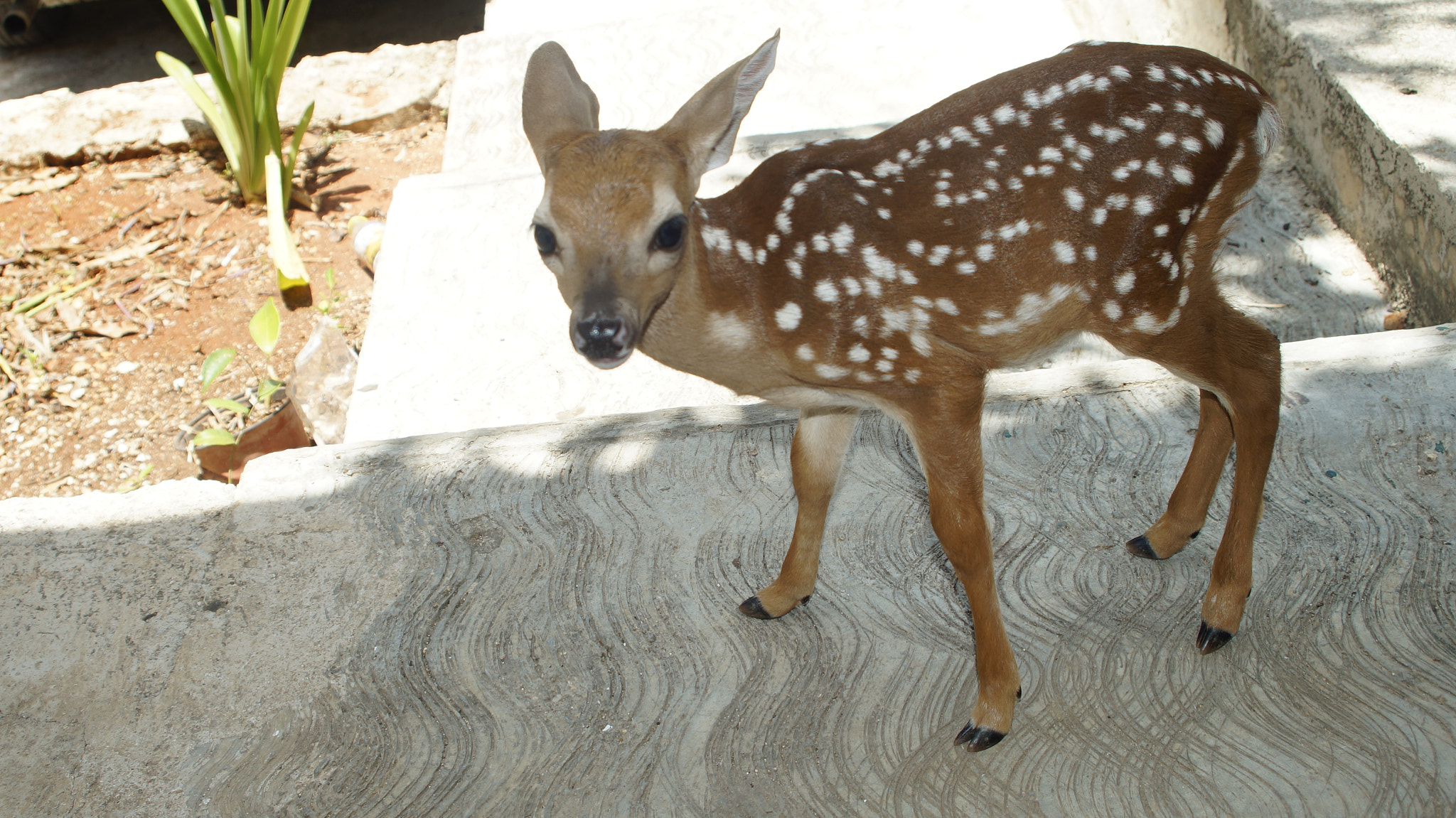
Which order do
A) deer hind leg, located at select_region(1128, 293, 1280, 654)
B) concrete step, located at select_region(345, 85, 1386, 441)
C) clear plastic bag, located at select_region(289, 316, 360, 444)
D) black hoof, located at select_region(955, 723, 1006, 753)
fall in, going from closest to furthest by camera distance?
black hoof, located at select_region(955, 723, 1006, 753) < deer hind leg, located at select_region(1128, 293, 1280, 654) < concrete step, located at select_region(345, 85, 1386, 441) < clear plastic bag, located at select_region(289, 316, 360, 444)

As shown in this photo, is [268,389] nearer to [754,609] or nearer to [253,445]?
[253,445]

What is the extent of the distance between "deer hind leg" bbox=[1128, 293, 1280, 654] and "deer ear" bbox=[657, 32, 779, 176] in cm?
117

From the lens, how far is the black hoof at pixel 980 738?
258cm

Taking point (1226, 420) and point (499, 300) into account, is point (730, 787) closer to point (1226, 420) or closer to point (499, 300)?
point (1226, 420)

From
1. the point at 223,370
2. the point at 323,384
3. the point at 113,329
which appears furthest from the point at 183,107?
the point at 323,384

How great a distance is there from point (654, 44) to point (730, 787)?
5.13 m

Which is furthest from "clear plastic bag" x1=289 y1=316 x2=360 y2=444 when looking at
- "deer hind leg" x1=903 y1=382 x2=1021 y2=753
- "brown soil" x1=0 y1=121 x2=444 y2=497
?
"deer hind leg" x1=903 y1=382 x2=1021 y2=753

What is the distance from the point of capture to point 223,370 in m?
4.54

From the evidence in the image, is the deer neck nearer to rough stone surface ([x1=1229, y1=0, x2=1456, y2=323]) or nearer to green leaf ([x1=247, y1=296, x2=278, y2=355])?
green leaf ([x1=247, y1=296, x2=278, y2=355])

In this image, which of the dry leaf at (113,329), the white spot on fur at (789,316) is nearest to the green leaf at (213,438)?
the dry leaf at (113,329)

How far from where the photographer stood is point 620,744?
269 centimetres

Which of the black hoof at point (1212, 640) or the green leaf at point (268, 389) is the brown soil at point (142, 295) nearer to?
the green leaf at point (268, 389)

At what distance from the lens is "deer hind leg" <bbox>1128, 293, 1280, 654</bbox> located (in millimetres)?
2689

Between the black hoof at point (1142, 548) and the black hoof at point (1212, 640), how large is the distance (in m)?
0.31
